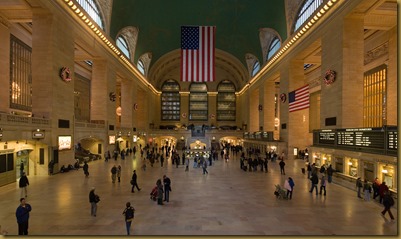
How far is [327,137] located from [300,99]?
5.15 meters

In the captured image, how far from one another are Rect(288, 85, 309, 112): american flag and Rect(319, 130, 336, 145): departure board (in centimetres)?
314

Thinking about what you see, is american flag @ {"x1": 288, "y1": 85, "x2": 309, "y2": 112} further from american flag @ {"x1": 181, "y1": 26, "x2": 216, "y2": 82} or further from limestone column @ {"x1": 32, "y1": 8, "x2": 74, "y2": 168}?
limestone column @ {"x1": 32, "y1": 8, "x2": 74, "y2": 168}

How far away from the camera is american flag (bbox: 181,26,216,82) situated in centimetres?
2366

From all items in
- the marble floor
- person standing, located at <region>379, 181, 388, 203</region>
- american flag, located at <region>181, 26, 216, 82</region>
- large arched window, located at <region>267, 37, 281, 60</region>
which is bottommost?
the marble floor

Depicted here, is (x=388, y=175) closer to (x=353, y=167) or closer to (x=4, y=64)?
(x=353, y=167)

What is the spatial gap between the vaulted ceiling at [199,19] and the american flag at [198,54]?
1113 centimetres

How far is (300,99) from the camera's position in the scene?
2289 cm

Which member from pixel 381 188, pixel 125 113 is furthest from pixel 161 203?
pixel 125 113

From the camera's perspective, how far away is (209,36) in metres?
23.7

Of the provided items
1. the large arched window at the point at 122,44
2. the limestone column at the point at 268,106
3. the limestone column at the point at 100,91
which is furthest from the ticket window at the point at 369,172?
the large arched window at the point at 122,44

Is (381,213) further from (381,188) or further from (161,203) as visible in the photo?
(161,203)

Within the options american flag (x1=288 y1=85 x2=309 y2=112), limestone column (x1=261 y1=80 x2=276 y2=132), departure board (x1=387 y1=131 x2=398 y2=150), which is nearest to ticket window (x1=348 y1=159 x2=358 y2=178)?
departure board (x1=387 y1=131 x2=398 y2=150)

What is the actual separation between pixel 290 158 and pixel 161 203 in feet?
69.4

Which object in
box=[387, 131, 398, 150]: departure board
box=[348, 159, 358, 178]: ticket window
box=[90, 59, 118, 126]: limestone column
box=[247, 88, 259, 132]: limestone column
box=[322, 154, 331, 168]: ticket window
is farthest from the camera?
box=[247, 88, 259, 132]: limestone column
